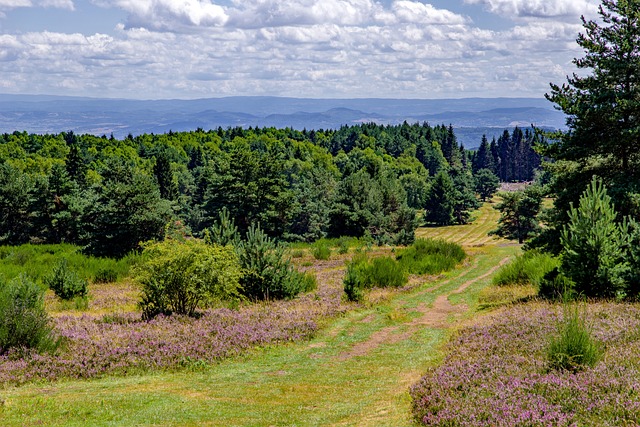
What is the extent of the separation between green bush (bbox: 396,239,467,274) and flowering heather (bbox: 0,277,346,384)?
511 inches

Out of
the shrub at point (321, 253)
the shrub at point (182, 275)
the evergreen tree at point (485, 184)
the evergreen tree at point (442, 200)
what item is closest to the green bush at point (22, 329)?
the shrub at point (182, 275)

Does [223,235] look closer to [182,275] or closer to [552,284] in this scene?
[182,275]

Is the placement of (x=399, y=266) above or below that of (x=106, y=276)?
above

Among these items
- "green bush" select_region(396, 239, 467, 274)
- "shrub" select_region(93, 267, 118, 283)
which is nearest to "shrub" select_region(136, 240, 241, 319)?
"green bush" select_region(396, 239, 467, 274)

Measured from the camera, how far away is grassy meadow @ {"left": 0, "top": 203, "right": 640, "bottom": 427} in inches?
366

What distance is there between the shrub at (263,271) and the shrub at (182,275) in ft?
11.2

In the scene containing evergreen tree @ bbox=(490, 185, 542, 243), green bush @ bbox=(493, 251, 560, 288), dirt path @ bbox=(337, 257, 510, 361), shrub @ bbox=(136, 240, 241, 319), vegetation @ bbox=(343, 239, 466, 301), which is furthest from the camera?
evergreen tree @ bbox=(490, 185, 542, 243)

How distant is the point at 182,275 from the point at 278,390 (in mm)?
7828

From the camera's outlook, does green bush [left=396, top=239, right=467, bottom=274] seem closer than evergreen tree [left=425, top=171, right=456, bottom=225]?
Yes

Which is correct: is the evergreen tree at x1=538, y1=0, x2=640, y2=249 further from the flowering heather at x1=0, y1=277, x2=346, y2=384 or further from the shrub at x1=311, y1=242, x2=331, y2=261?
the shrub at x1=311, y1=242, x2=331, y2=261

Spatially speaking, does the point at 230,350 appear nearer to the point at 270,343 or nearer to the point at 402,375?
the point at 270,343

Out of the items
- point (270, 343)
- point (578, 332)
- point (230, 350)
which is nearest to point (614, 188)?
→ point (578, 332)

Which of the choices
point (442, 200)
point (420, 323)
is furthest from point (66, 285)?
point (442, 200)

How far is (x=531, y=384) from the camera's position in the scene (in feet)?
31.2
